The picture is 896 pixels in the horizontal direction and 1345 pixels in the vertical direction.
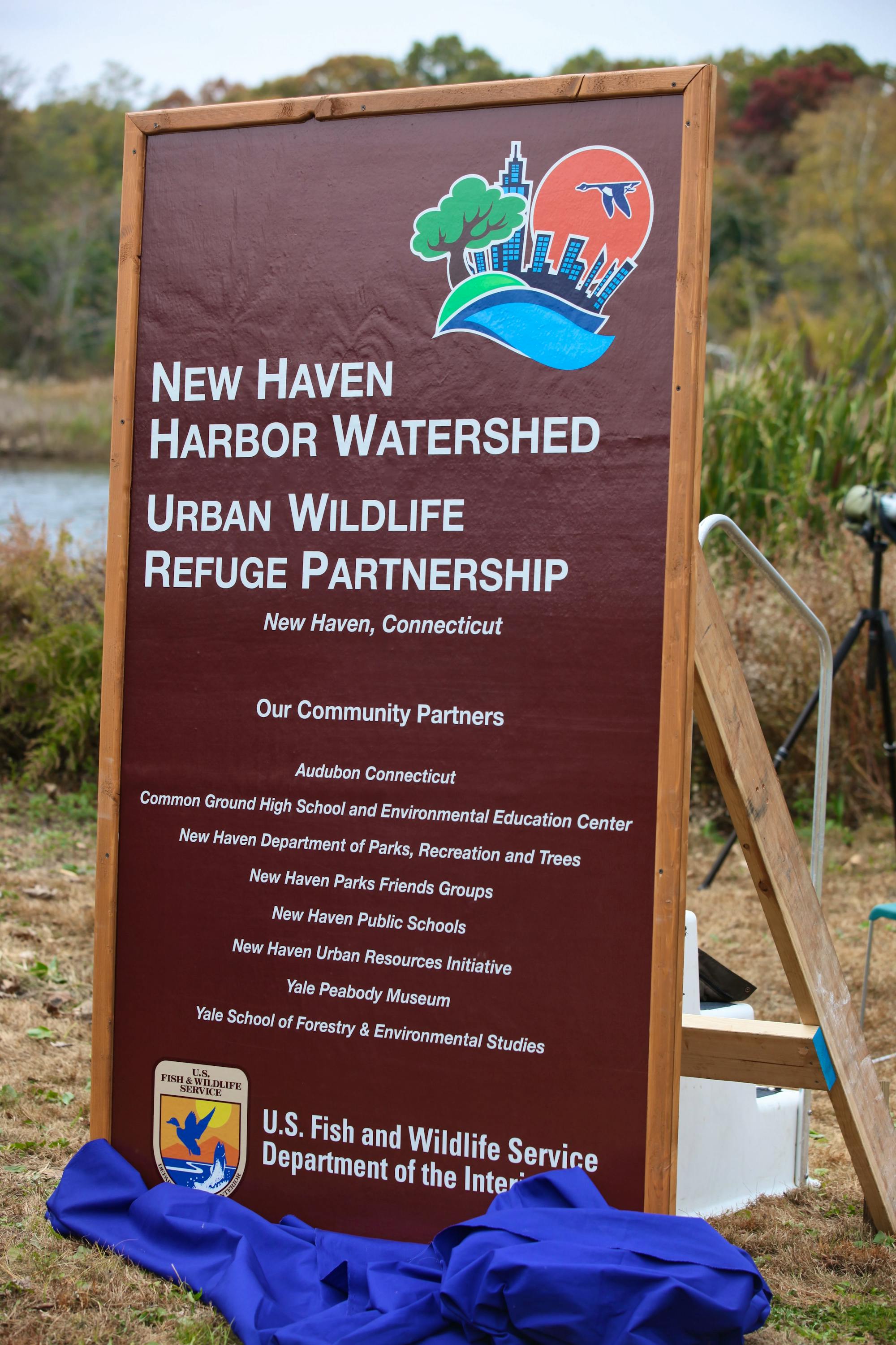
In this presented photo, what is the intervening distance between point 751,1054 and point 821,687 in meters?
1.06

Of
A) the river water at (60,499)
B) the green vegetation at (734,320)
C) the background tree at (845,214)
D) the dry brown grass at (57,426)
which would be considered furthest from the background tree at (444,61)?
the river water at (60,499)

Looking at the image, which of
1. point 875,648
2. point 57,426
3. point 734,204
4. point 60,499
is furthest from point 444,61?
point 875,648

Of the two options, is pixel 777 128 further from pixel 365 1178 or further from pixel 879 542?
pixel 365 1178

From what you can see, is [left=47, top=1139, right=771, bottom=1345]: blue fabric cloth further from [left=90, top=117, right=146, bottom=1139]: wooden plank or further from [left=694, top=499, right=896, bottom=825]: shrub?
[left=694, top=499, right=896, bottom=825]: shrub

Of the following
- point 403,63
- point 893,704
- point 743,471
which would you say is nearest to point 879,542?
point 893,704

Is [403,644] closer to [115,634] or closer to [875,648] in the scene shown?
[115,634]

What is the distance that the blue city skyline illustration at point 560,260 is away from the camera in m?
2.14

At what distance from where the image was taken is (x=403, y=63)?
59.0 m

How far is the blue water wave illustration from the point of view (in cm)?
215

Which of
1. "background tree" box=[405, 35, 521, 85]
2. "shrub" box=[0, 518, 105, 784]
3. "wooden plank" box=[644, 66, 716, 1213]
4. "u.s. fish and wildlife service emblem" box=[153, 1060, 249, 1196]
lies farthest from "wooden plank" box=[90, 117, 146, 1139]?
"background tree" box=[405, 35, 521, 85]

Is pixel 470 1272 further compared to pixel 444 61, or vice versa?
pixel 444 61

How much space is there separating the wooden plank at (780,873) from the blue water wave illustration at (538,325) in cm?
44

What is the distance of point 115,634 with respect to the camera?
7.80ft

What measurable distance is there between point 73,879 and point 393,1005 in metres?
3.61
